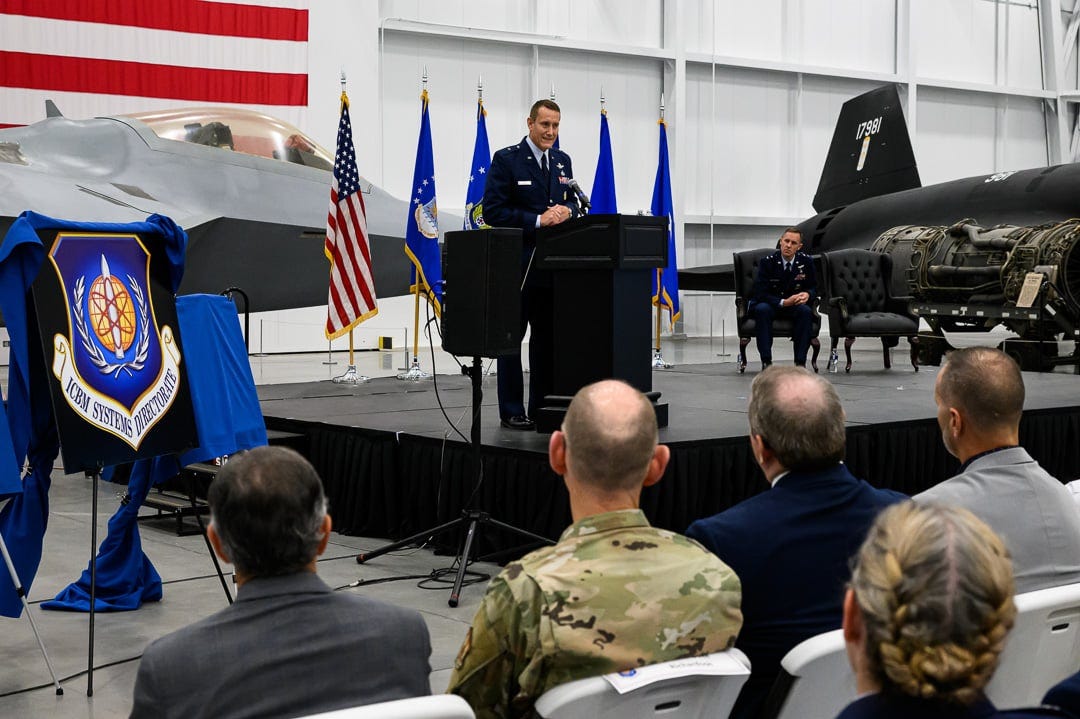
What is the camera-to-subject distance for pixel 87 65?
1226 centimetres

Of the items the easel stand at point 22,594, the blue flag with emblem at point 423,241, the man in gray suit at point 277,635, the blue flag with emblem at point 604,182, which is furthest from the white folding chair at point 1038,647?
the blue flag with emblem at point 604,182

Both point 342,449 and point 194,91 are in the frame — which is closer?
point 342,449

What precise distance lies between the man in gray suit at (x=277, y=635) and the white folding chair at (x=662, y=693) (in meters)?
A: 0.22

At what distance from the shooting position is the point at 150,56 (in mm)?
12617

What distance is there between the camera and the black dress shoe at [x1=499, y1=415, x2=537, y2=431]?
5.24 metres

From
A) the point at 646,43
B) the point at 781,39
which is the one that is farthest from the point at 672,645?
the point at 781,39

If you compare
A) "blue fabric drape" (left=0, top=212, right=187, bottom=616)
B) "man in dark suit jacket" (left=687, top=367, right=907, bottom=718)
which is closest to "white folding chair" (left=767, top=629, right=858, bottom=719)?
"man in dark suit jacket" (left=687, top=367, right=907, bottom=718)

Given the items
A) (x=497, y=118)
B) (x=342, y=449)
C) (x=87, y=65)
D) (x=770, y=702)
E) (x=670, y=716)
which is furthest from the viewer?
(x=497, y=118)

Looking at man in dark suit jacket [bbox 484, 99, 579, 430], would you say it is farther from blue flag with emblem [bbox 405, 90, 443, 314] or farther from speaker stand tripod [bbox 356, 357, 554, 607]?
blue flag with emblem [bbox 405, 90, 443, 314]

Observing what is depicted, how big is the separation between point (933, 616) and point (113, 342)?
2.67 meters

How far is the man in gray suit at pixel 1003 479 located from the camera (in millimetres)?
2227

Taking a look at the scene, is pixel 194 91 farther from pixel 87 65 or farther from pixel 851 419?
pixel 851 419

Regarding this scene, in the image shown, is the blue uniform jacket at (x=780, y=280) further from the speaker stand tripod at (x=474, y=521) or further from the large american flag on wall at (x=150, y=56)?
the large american flag on wall at (x=150, y=56)

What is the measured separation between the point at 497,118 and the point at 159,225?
12731 millimetres
